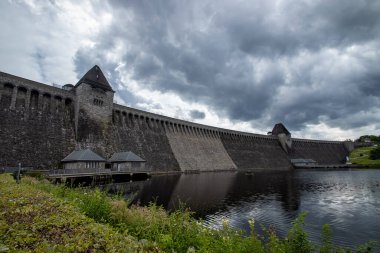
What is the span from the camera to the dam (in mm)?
38125

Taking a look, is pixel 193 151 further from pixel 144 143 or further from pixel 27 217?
pixel 27 217

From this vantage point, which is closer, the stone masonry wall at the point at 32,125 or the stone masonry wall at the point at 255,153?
the stone masonry wall at the point at 32,125

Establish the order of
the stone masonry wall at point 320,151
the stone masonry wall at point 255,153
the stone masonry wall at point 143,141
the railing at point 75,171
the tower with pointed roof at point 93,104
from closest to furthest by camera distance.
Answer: the railing at point 75,171
the tower with pointed roof at point 93,104
the stone masonry wall at point 143,141
the stone masonry wall at point 255,153
the stone masonry wall at point 320,151

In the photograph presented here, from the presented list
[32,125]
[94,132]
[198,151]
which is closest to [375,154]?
[198,151]

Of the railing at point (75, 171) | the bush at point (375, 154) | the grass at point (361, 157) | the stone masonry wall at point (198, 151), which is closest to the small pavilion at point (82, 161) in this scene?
the railing at point (75, 171)

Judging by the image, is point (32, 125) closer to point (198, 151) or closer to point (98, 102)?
point (98, 102)

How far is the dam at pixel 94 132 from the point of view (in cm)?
3812

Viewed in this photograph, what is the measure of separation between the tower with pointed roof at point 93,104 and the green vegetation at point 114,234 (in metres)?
41.3

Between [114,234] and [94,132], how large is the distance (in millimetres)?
47164

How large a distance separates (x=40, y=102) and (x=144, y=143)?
24.5 m

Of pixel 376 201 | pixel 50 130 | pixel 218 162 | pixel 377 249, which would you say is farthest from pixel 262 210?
pixel 218 162

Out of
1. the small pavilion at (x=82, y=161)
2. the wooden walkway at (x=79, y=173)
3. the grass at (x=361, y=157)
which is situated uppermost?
the grass at (x=361, y=157)

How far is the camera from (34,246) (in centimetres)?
515

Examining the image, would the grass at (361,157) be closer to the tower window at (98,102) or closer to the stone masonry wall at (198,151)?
the stone masonry wall at (198,151)
